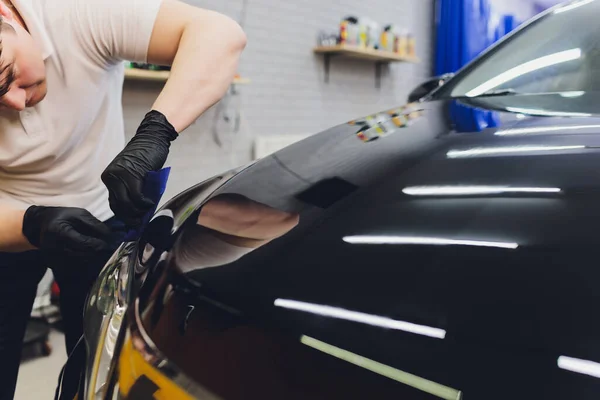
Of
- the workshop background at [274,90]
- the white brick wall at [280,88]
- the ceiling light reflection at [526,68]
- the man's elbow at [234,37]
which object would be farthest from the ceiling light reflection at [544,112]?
the white brick wall at [280,88]

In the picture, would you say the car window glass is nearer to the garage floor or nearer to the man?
the man

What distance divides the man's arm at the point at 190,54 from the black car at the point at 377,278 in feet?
0.75

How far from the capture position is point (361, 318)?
455mm

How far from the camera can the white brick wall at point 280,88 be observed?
304 centimetres

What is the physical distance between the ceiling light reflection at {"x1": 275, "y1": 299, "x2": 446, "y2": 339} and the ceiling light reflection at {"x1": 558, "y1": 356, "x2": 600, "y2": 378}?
0.30 ft

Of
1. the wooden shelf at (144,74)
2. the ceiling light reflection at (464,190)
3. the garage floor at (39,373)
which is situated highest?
the wooden shelf at (144,74)

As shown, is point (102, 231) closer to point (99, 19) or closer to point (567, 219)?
point (99, 19)

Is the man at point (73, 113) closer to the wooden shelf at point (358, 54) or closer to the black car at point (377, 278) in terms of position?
the black car at point (377, 278)

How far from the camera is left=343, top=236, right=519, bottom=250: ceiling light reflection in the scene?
1.63ft

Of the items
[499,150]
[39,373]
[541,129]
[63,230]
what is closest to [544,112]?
[541,129]

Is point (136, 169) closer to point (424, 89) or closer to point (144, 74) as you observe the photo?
point (424, 89)

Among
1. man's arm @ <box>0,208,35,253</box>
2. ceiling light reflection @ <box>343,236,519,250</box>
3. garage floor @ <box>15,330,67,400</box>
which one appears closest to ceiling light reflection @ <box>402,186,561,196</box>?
ceiling light reflection @ <box>343,236,519,250</box>

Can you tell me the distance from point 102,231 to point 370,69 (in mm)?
3875

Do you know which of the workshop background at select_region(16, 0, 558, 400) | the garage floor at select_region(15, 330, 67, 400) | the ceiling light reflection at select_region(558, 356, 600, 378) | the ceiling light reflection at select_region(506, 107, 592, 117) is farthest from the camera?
the workshop background at select_region(16, 0, 558, 400)
